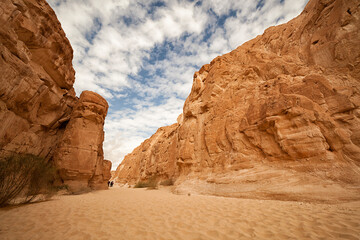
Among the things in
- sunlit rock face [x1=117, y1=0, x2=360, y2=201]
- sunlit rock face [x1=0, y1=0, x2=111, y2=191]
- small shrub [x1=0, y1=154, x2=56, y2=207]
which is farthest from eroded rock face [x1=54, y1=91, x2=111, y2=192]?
sunlit rock face [x1=117, y1=0, x2=360, y2=201]

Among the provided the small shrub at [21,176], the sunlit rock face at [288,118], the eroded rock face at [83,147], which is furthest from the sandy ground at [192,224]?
the eroded rock face at [83,147]

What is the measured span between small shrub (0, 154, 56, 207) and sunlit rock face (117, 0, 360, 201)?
26.4ft

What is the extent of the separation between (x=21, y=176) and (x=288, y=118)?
43.1 feet

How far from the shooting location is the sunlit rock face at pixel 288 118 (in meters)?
6.75

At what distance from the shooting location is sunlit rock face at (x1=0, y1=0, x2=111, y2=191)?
813cm

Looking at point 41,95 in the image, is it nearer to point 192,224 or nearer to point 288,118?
point 192,224

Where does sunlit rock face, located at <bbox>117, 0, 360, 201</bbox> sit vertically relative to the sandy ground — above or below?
above

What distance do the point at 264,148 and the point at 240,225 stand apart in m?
6.21

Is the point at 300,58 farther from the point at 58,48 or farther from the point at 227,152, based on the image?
the point at 58,48

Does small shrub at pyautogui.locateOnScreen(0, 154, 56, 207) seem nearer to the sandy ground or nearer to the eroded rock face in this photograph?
the sandy ground

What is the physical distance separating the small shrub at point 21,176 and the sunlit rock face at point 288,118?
8.06 metres

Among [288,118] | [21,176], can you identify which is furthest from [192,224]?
[21,176]

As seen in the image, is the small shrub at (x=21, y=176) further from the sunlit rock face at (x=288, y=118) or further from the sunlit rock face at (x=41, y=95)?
the sunlit rock face at (x=288, y=118)

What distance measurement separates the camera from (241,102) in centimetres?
1167
